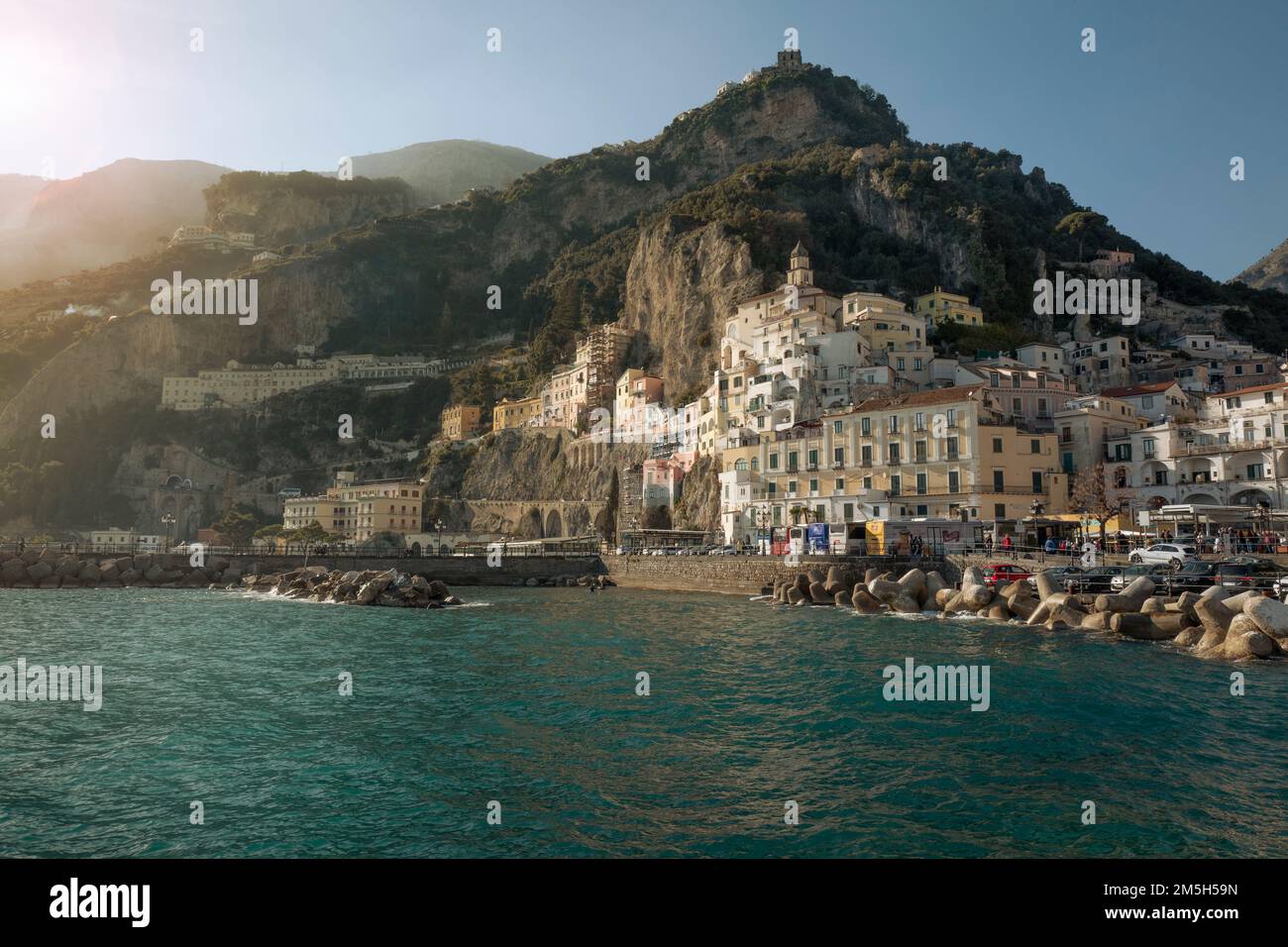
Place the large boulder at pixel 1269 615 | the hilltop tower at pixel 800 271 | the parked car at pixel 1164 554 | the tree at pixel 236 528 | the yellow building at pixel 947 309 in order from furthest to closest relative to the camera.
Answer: the tree at pixel 236 528, the yellow building at pixel 947 309, the hilltop tower at pixel 800 271, the parked car at pixel 1164 554, the large boulder at pixel 1269 615

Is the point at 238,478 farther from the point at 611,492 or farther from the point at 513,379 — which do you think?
the point at 611,492

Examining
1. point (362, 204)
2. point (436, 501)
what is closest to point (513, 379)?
point (436, 501)

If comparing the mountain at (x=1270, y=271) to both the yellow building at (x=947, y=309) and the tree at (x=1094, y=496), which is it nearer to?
the yellow building at (x=947, y=309)

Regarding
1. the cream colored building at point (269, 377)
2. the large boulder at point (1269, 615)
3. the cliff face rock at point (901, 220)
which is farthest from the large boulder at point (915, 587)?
the cream colored building at point (269, 377)

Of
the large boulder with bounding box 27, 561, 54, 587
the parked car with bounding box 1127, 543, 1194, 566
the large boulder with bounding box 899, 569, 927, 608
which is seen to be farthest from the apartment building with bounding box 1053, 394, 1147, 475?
the large boulder with bounding box 27, 561, 54, 587

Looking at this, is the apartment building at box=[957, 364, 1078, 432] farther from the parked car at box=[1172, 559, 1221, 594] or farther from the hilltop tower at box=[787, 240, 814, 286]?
the hilltop tower at box=[787, 240, 814, 286]
